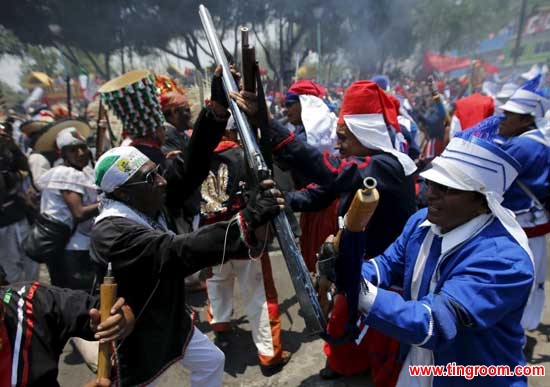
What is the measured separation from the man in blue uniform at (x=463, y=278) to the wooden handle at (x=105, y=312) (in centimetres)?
91

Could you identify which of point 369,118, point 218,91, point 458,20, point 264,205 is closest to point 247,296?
point 369,118

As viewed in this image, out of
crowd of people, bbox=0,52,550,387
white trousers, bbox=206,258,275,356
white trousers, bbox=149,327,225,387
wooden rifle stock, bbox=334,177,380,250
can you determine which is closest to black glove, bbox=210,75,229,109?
crowd of people, bbox=0,52,550,387

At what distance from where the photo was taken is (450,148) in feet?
5.82

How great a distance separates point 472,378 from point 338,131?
1.84m

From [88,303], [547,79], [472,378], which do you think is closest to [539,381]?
[472,378]

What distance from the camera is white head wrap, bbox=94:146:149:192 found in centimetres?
195

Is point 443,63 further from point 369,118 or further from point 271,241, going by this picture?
point 271,241

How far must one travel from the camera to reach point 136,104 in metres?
3.21

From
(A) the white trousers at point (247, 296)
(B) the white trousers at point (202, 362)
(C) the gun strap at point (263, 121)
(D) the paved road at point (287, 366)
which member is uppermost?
(C) the gun strap at point (263, 121)

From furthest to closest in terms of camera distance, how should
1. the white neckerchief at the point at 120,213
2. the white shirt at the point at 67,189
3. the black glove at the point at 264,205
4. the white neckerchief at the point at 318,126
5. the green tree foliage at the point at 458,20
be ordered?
1. the green tree foliage at the point at 458,20
2. the white neckerchief at the point at 318,126
3. the white shirt at the point at 67,189
4. the white neckerchief at the point at 120,213
5. the black glove at the point at 264,205

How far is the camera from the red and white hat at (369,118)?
8.93ft

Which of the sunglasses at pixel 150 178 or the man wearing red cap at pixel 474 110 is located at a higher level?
the sunglasses at pixel 150 178

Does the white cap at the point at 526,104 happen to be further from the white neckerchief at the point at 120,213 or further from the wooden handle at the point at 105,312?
the wooden handle at the point at 105,312

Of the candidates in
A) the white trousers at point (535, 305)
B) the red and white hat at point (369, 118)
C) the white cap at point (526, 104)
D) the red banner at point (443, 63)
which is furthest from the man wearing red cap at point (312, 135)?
the red banner at point (443, 63)
